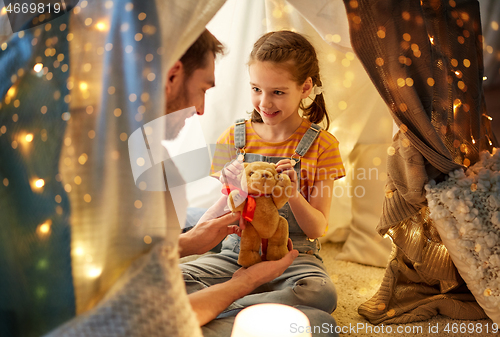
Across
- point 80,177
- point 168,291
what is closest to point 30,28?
point 80,177

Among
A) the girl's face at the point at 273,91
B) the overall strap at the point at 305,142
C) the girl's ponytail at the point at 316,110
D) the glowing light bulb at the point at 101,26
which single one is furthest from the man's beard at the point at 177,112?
the girl's ponytail at the point at 316,110

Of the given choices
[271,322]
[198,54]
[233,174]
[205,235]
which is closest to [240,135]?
[233,174]

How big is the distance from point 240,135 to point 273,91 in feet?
0.77

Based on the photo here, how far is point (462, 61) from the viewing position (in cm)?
110

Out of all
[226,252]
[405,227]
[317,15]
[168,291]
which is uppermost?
[317,15]

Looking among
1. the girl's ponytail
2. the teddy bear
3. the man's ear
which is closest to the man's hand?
the teddy bear

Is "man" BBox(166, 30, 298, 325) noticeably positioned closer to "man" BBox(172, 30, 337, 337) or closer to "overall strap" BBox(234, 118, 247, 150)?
"man" BBox(172, 30, 337, 337)

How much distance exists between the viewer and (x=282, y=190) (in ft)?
3.18

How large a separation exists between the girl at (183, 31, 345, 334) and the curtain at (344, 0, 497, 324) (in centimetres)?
22

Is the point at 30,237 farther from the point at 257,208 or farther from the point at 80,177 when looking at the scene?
the point at 257,208

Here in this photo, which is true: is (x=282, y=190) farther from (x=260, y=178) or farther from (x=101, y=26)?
(x=101, y=26)

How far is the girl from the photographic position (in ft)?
3.57

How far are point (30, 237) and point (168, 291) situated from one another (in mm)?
291

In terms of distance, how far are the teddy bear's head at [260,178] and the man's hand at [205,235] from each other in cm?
19
